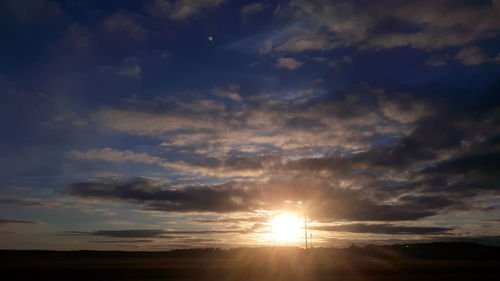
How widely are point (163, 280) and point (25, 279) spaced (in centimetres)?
1731

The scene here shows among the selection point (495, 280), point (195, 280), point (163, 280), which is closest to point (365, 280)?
point (495, 280)

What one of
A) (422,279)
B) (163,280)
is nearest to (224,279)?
(163,280)

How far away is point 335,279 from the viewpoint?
149 feet

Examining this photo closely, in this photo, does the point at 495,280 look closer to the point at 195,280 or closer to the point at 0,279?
the point at 195,280

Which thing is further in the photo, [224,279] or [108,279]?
[108,279]

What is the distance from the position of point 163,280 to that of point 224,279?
732 centimetres

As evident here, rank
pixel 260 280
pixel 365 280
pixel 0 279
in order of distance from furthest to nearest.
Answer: pixel 0 279
pixel 365 280
pixel 260 280

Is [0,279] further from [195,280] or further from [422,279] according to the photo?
[422,279]

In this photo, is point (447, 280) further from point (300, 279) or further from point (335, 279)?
point (300, 279)

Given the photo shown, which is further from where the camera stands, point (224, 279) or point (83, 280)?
point (83, 280)

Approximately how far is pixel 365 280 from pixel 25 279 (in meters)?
40.7

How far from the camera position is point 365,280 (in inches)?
1818

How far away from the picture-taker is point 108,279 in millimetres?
49000

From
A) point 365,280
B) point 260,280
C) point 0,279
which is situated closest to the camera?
point 260,280
